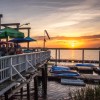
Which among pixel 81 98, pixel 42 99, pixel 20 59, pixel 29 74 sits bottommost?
pixel 42 99

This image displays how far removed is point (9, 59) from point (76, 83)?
67.1 ft

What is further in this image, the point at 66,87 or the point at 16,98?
the point at 66,87

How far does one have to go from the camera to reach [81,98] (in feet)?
39.6

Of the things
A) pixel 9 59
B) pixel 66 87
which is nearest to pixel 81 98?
pixel 9 59

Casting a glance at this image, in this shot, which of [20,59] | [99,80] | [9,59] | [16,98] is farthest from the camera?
[99,80]

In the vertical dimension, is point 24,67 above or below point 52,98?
above

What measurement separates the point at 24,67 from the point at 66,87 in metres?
16.3

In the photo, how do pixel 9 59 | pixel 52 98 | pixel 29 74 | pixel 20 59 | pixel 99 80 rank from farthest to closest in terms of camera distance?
pixel 99 80, pixel 52 98, pixel 29 74, pixel 20 59, pixel 9 59

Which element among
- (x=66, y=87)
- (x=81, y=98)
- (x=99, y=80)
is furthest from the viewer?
(x=99, y=80)

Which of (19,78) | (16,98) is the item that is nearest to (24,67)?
(19,78)

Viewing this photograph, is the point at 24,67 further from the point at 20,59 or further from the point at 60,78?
the point at 60,78

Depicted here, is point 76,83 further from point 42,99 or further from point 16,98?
point 16,98

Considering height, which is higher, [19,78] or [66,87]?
[19,78]

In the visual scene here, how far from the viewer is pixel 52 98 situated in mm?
24281
